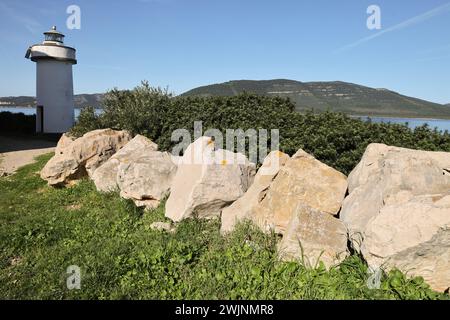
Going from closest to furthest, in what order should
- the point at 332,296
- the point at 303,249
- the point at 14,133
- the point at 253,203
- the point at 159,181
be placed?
the point at 332,296 → the point at 303,249 → the point at 253,203 → the point at 159,181 → the point at 14,133

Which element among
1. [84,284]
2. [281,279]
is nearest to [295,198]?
[281,279]

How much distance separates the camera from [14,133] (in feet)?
Result: 95.0

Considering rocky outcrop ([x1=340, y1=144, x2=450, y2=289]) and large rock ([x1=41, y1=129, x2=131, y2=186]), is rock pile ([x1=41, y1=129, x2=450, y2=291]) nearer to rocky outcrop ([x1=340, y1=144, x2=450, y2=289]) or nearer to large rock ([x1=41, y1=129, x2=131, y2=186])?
rocky outcrop ([x1=340, y1=144, x2=450, y2=289])

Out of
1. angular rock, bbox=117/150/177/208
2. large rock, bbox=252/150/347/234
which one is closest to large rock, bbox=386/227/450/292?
large rock, bbox=252/150/347/234

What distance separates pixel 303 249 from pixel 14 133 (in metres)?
30.6

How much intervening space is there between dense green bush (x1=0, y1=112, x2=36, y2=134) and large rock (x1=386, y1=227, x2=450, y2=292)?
31632 mm

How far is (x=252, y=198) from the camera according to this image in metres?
6.79

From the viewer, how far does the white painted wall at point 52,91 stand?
28.3 m

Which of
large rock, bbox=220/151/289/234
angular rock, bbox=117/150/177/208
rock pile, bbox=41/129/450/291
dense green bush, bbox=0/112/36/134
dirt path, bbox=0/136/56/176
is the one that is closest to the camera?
rock pile, bbox=41/129/450/291

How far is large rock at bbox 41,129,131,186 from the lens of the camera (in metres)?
11.1

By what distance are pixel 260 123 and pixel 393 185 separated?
4.34 meters

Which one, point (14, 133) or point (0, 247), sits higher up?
point (14, 133)

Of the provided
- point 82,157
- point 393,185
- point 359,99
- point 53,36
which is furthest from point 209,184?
point 359,99
